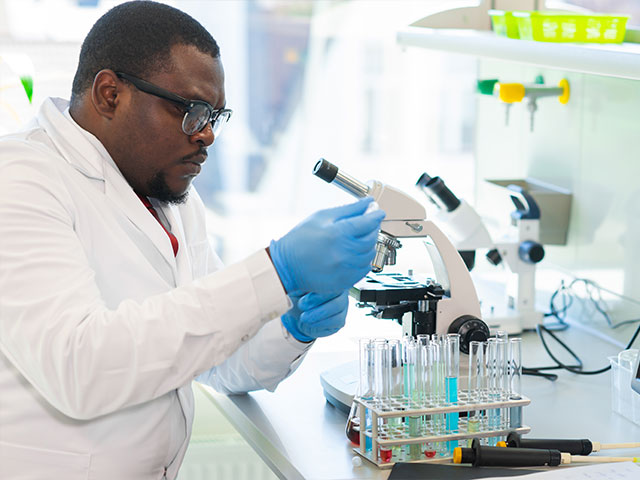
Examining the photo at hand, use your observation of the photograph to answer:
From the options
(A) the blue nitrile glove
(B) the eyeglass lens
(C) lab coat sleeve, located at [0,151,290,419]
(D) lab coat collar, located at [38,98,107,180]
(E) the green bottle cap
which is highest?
(E) the green bottle cap

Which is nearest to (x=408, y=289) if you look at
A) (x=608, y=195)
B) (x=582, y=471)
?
(x=582, y=471)

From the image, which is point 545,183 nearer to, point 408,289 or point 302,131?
point 408,289

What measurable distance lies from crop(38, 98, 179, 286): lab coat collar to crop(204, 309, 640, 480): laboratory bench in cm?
34

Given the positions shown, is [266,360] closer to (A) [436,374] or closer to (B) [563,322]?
(A) [436,374]

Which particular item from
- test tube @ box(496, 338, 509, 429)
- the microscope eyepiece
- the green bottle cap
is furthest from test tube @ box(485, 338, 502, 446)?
the green bottle cap

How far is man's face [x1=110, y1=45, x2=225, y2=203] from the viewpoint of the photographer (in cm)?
132

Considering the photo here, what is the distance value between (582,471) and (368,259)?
1.55ft

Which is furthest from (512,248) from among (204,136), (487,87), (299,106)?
(299,106)

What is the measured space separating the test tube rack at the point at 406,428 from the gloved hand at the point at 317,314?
15cm

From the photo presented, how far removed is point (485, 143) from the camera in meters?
2.84

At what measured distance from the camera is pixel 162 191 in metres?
1.43

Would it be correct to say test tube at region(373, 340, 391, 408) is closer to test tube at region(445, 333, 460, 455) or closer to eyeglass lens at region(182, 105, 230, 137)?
test tube at region(445, 333, 460, 455)

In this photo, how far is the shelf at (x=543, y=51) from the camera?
139 centimetres

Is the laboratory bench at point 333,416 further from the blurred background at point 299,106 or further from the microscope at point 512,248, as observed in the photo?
the blurred background at point 299,106
